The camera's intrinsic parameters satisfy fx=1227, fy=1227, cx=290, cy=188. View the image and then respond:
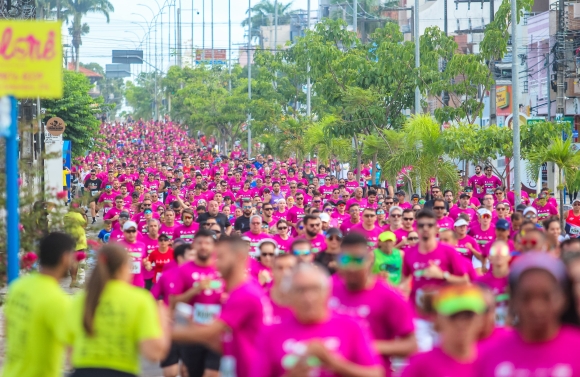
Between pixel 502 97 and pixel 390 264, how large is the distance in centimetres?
3912

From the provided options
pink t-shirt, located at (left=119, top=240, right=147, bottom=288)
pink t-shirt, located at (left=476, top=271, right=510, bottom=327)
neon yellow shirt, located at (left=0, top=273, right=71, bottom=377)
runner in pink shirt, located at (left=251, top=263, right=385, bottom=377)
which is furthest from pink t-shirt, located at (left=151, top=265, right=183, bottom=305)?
runner in pink shirt, located at (left=251, top=263, right=385, bottom=377)

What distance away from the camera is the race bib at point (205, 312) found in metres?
9.02

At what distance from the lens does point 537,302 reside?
443cm

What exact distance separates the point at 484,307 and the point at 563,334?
0.58 metres

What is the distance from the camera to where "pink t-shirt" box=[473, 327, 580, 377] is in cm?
444

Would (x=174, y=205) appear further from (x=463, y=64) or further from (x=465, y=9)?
(x=465, y=9)

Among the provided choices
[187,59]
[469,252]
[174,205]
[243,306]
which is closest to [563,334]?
[243,306]

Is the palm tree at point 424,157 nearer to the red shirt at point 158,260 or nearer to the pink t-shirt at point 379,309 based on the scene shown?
the red shirt at point 158,260

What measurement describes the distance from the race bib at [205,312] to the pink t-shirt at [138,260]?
14.5ft

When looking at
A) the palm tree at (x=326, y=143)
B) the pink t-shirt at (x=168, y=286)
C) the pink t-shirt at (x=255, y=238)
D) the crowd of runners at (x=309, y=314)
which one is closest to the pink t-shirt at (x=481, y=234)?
the pink t-shirt at (x=255, y=238)

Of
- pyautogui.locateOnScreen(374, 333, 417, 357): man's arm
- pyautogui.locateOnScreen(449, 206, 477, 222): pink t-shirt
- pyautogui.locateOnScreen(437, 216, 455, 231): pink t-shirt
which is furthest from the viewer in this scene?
pyautogui.locateOnScreen(449, 206, 477, 222): pink t-shirt

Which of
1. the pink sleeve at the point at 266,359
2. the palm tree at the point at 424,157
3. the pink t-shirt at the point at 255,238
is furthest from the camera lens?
the palm tree at the point at 424,157

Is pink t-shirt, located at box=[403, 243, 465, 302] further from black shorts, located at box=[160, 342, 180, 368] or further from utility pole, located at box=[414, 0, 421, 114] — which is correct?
utility pole, located at box=[414, 0, 421, 114]

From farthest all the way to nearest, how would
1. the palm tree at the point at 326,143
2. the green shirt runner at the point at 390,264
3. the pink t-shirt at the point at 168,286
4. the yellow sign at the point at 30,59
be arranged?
the palm tree at the point at 326,143 → the green shirt runner at the point at 390,264 → the pink t-shirt at the point at 168,286 → the yellow sign at the point at 30,59
